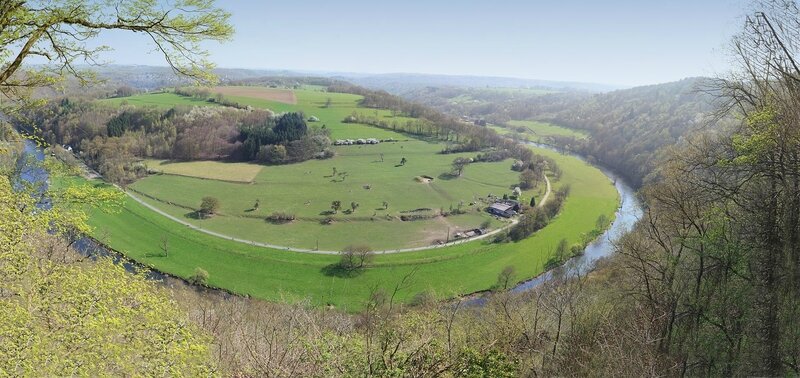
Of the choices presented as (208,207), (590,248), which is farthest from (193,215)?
(590,248)

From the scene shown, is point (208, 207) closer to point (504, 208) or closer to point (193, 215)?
point (193, 215)

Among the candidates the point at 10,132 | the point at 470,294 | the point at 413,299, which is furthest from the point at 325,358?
the point at 470,294

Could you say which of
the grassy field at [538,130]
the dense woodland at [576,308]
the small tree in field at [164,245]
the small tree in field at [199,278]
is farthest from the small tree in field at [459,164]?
the dense woodland at [576,308]

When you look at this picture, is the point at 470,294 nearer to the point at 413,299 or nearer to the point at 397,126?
the point at 413,299

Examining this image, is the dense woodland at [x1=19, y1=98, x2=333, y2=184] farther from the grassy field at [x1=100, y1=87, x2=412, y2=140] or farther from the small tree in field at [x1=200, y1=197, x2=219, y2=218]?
the small tree in field at [x1=200, y1=197, x2=219, y2=218]

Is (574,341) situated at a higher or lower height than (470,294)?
higher

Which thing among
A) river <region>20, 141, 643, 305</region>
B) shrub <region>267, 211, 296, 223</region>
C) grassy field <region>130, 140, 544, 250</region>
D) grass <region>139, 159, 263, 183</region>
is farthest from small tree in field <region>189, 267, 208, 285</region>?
grass <region>139, 159, 263, 183</region>
